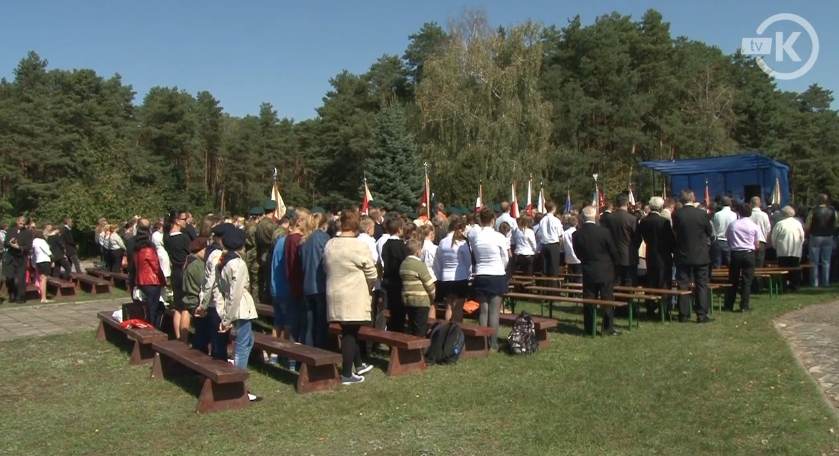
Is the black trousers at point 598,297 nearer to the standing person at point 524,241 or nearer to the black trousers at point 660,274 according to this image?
the black trousers at point 660,274

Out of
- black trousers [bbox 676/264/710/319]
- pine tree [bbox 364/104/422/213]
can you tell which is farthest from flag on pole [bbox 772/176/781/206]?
pine tree [bbox 364/104/422/213]

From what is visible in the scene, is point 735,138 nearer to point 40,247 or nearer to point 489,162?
point 489,162

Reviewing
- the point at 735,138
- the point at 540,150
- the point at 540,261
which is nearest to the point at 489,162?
the point at 540,150

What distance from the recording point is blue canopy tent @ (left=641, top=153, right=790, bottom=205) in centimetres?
2394

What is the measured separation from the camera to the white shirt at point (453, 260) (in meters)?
9.38

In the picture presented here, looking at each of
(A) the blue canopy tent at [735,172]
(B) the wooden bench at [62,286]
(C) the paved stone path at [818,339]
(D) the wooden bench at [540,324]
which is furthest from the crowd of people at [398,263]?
(A) the blue canopy tent at [735,172]

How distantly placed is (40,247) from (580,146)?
4092 cm

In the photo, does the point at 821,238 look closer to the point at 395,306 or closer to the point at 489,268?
the point at 489,268

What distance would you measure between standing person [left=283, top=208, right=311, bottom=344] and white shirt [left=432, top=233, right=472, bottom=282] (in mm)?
1833

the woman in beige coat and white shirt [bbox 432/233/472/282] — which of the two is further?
white shirt [bbox 432/233/472/282]

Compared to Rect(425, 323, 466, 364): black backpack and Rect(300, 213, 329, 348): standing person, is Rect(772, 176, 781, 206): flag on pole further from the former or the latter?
Rect(300, 213, 329, 348): standing person

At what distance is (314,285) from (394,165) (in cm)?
3174

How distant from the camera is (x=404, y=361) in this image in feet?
26.7

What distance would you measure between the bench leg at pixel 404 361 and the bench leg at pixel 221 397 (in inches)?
65.7
